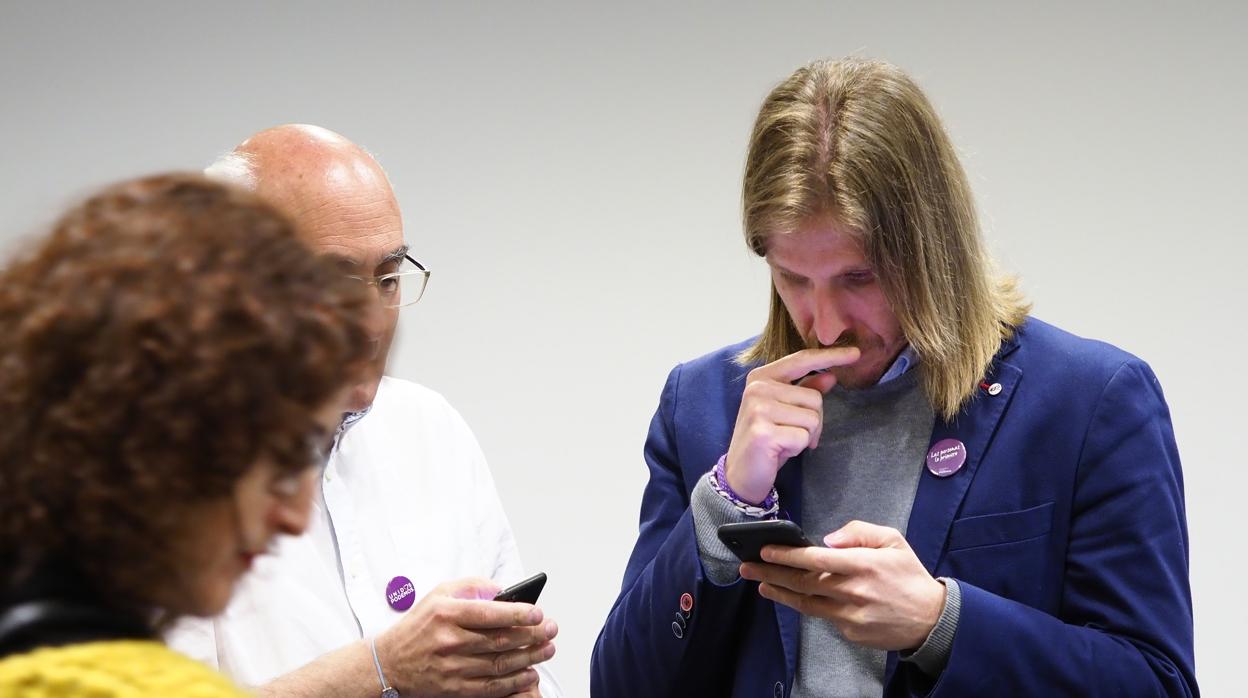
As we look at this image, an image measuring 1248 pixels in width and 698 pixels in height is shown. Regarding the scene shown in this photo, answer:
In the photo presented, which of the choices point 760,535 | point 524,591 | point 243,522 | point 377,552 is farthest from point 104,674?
point 377,552

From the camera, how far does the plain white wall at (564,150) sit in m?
3.27

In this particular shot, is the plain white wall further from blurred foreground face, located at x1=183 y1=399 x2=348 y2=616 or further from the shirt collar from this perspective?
blurred foreground face, located at x1=183 y1=399 x2=348 y2=616

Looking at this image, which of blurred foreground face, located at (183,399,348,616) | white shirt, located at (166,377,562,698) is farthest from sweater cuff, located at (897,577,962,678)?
blurred foreground face, located at (183,399,348,616)

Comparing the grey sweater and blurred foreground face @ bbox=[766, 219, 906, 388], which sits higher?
blurred foreground face @ bbox=[766, 219, 906, 388]

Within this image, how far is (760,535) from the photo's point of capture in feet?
5.08

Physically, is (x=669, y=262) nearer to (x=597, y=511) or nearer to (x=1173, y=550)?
(x=597, y=511)

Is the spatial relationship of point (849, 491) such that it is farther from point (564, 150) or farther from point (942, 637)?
point (564, 150)

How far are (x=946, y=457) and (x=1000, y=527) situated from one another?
0.12 metres

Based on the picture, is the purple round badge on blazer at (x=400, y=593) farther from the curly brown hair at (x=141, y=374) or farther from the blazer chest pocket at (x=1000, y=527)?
the curly brown hair at (x=141, y=374)

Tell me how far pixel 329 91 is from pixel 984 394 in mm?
2270

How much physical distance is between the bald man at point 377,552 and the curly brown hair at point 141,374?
2.77ft

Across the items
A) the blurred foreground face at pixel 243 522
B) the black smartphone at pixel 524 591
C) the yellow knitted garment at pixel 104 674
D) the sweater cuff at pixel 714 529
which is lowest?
the black smartphone at pixel 524 591

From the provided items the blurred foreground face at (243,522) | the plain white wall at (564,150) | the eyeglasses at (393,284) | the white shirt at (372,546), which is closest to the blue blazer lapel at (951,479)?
the white shirt at (372,546)

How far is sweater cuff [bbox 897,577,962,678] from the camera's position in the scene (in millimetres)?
1587
